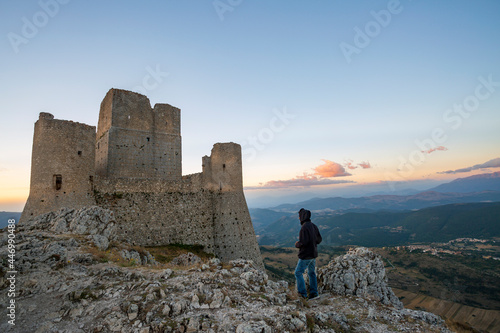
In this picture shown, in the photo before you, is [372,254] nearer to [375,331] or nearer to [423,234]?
[375,331]

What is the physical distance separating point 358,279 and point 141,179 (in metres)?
16.5

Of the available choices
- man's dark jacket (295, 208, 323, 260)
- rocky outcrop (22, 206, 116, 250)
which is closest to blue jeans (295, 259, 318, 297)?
man's dark jacket (295, 208, 323, 260)

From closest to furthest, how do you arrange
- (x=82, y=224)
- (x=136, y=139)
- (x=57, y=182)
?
1. (x=82, y=224)
2. (x=57, y=182)
3. (x=136, y=139)

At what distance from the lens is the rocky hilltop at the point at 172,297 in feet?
18.5

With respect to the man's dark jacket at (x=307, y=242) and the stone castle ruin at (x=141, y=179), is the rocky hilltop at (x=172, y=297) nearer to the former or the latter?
the man's dark jacket at (x=307, y=242)

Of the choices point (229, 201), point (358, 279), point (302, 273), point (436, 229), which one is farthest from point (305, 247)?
point (436, 229)

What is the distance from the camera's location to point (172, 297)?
6414 millimetres

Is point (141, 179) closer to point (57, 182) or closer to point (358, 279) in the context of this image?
point (57, 182)

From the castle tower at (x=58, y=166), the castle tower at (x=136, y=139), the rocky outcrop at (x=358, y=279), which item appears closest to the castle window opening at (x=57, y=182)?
the castle tower at (x=58, y=166)

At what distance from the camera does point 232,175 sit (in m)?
23.8

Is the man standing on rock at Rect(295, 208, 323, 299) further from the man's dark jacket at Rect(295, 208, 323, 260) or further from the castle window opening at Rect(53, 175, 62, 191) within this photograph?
the castle window opening at Rect(53, 175, 62, 191)

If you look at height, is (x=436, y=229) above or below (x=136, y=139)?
below

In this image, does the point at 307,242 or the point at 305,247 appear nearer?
the point at 307,242

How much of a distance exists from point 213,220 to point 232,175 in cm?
455
